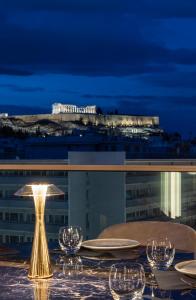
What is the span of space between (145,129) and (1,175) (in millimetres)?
7025

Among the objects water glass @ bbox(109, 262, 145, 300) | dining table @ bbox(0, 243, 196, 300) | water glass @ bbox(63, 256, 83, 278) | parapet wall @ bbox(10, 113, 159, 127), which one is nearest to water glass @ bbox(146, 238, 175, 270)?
dining table @ bbox(0, 243, 196, 300)

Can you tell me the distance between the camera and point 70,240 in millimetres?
2215

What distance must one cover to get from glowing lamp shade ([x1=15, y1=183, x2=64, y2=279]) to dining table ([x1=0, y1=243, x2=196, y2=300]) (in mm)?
32

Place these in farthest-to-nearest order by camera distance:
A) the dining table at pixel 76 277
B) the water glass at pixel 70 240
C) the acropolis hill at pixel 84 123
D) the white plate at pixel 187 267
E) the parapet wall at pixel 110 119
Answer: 1. the acropolis hill at pixel 84 123
2. the parapet wall at pixel 110 119
3. the water glass at pixel 70 240
4. the white plate at pixel 187 267
5. the dining table at pixel 76 277

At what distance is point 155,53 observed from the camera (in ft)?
121

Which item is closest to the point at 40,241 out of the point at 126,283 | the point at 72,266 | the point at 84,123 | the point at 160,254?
the point at 72,266

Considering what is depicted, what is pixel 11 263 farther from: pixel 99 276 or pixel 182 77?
pixel 182 77

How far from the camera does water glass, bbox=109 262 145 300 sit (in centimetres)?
150

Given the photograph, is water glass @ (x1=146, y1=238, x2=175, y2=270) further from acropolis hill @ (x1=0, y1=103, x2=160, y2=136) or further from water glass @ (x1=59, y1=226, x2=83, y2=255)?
acropolis hill @ (x1=0, y1=103, x2=160, y2=136)

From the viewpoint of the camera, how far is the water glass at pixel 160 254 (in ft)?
6.41

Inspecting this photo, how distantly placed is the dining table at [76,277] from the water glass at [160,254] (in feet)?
0.10

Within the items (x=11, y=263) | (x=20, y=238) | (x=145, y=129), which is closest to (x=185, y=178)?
(x=20, y=238)

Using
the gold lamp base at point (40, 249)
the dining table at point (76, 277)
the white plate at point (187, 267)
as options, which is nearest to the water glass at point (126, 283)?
the dining table at point (76, 277)

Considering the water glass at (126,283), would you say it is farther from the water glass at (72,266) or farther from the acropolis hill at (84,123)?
the acropolis hill at (84,123)
